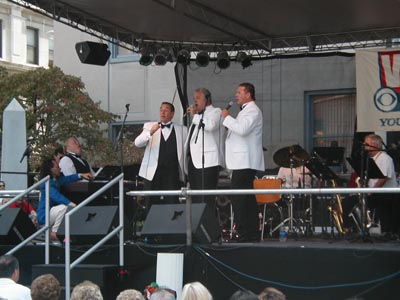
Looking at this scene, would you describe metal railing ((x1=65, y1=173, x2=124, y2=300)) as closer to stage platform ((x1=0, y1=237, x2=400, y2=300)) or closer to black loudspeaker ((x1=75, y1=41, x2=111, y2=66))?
stage platform ((x1=0, y1=237, x2=400, y2=300))

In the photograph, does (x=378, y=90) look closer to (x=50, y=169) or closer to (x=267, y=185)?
(x=267, y=185)

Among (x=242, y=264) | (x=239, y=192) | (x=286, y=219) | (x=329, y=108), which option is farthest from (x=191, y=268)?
(x=329, y=108)

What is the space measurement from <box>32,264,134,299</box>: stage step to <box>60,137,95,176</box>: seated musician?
7.34ft

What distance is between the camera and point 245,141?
932cm

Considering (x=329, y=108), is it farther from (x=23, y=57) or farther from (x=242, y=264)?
(x=23, y=57)

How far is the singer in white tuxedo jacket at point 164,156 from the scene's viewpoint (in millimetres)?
10281

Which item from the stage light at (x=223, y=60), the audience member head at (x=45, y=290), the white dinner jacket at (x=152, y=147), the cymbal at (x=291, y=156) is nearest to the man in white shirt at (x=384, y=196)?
the cymbal at (x=291, y=156)

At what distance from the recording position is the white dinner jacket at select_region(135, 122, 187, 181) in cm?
1027

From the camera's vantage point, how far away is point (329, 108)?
14.9 m

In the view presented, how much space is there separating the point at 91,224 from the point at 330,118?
723 centimetres

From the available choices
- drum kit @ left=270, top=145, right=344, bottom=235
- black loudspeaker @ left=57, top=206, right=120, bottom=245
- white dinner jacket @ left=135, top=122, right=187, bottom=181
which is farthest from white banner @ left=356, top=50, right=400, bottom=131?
black loudspeaker @ left=57, top=206, right=120, bottom=245

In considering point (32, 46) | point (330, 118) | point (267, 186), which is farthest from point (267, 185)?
point (32, 46)

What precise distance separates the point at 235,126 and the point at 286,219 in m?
2.59

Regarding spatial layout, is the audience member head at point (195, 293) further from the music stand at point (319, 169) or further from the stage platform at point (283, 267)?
the music stand at point (319, 169)
